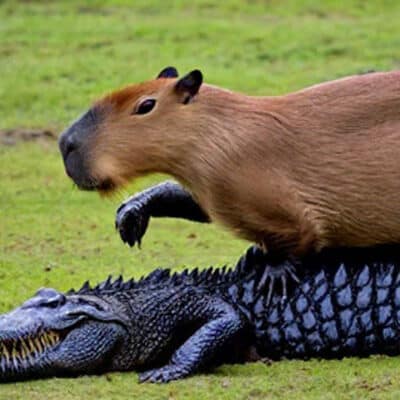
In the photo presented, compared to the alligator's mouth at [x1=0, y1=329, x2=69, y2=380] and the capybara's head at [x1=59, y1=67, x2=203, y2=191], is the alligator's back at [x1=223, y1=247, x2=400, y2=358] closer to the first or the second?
the capybara's head at [x1=59, y1=67, x2=203, y2=191]

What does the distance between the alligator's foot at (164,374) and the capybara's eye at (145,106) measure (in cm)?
119

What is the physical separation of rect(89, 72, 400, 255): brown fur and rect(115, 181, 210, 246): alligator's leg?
72 cm

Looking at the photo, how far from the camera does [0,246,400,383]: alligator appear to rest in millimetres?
7680

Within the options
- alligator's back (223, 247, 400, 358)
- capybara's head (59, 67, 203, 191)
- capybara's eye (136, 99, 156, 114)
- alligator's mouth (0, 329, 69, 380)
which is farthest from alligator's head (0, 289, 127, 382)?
capybara's eye (136, 99, 156, 114)

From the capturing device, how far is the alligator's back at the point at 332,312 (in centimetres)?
786

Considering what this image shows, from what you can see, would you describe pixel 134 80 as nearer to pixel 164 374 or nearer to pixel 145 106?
pixel 145 106

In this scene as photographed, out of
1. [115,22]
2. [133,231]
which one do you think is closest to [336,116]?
[133,231]

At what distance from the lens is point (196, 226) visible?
443 inches

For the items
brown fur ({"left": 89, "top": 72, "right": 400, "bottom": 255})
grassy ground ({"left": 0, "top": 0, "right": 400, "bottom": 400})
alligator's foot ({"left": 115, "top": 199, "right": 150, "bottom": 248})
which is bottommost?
grassy ground ({"left": 0, "top": 0, "right": 400, "bottom": 400})

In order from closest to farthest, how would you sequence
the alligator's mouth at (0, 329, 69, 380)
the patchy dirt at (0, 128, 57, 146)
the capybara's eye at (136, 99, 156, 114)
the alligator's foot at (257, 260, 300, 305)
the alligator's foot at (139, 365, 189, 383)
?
the alligator's mouth at (0, 329, 69, 380) → the alligator's foot at (139, 365, 189, 383) → the capybara's eye at (136, 99, 156, 114) → the alligator's foot at (257, 260, 300, 305) → the patchy dirt at (0, 128, 57, 146)

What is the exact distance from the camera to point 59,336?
756cm

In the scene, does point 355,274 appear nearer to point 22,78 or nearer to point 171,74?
point 171,74

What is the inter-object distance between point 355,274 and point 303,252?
298mm

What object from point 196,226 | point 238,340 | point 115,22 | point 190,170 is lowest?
point 115,22
